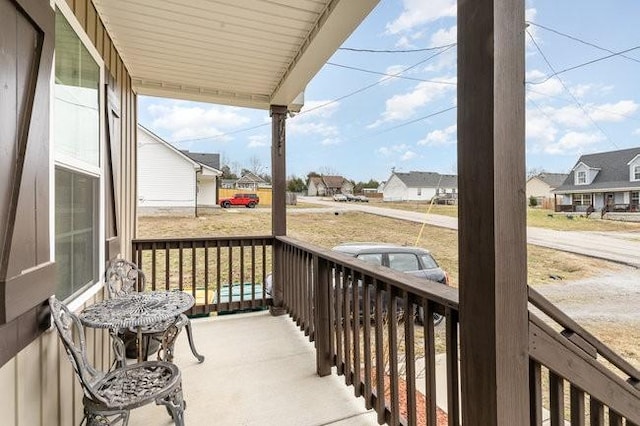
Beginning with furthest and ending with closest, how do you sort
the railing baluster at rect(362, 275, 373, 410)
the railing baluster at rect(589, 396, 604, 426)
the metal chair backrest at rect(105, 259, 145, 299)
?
1. the metal chair backrest at rect(105, 259, 145, 299)
2. the railing baluster at rect(362, 275, 373, 410)
3. the railing baluster at rect(589, 396, 604, 426)

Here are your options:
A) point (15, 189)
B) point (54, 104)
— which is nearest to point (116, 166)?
point (54, 104)

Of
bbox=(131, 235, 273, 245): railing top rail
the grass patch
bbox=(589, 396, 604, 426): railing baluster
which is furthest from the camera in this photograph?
the grass patch

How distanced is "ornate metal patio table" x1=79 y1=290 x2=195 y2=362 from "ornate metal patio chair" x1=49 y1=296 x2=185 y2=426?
156 mm

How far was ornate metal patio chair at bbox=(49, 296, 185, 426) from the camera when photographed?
4.71ft

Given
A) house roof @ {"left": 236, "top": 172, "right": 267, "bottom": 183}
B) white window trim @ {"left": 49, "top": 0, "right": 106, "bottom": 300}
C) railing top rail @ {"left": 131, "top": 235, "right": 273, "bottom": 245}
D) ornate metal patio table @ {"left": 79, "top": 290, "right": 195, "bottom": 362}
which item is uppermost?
house roof @ {"left": 236, "top": 172, "right": 267, "bottom": 183}

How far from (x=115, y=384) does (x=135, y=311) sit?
46 cm

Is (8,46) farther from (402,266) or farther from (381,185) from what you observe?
(381,185)

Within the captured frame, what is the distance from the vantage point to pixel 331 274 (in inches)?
96.4

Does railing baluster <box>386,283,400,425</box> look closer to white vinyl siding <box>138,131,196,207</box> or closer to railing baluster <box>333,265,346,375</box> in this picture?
railing baluster <box>333,265,346,375</box>

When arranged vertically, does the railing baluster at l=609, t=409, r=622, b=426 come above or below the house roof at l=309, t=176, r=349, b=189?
below

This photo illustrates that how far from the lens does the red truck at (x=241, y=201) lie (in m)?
11.2

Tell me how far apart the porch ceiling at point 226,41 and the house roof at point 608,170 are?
7.89 meters

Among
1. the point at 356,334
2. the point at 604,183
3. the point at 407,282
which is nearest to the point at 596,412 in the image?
the point at 407,282

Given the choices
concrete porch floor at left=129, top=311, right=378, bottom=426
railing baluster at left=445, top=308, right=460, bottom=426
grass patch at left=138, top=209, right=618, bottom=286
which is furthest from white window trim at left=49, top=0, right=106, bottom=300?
grass patch at left=138, top=209, right=618, bottom=286
